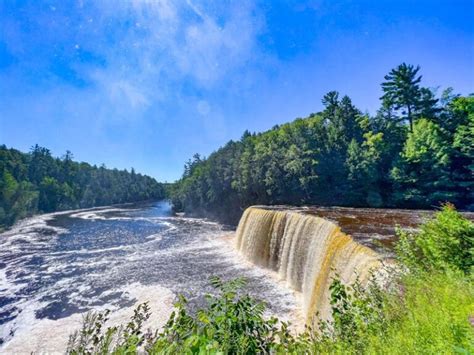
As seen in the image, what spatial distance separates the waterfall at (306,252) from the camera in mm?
7594

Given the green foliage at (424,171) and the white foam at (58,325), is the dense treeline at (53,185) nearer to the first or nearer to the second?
the white foam at (58,325)

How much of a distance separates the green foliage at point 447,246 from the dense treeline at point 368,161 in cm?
2114

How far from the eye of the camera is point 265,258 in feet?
49.0

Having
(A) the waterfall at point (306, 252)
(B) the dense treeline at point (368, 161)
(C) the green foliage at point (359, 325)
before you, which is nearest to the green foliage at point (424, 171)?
(B) the dense treeline at point (368, 161)

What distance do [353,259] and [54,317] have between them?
36.4ft

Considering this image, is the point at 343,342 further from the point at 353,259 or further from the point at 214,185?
the point at 214,185

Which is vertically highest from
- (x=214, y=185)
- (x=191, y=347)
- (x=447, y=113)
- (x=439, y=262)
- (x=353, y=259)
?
(x=447, y=113)

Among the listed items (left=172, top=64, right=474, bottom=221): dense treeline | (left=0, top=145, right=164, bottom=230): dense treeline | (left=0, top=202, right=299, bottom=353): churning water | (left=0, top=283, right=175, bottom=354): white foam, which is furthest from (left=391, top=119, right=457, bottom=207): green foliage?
(left=0, top=145, right=164, bottom=230): dense treeline

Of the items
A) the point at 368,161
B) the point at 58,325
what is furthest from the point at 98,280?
the point at 368,161

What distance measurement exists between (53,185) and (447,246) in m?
72.9

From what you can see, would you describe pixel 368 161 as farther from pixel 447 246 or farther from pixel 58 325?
pixel 58 325

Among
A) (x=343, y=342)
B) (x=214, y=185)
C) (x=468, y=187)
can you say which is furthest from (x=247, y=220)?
(x=214, y=185)

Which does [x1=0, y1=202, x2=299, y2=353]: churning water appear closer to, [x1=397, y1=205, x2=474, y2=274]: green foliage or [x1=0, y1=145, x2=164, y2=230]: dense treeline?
[x1=397, y1=205, x2=474, y2=274]: green foliage

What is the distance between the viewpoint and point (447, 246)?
464 centimetres
